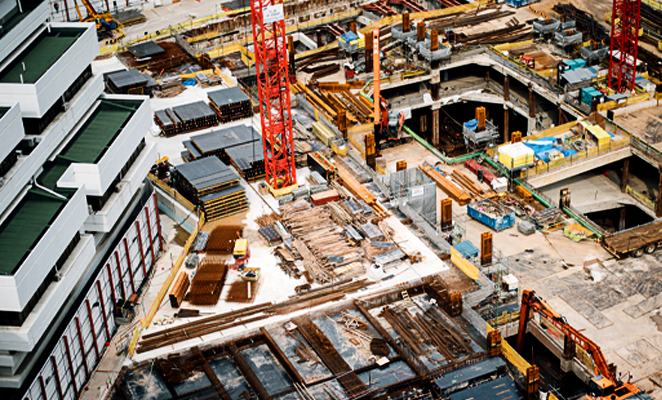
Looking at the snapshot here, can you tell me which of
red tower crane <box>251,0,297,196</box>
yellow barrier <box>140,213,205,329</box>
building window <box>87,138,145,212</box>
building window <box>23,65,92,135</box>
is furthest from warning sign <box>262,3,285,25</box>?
yellow barrier <box>140,213,205,329</box>

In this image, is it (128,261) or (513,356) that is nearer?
(513,356)

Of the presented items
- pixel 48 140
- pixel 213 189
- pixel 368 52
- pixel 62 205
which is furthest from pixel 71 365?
pixel 368 52

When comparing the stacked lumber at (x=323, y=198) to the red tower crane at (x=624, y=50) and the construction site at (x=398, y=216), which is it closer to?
the construction site at (x=398, y=216)

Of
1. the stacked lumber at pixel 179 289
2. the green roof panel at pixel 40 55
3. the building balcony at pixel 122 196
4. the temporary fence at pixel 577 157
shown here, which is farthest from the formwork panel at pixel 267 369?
the temporary fence at pixel 577 157

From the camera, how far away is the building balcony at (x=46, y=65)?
5925 centimetres

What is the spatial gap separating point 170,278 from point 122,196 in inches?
288

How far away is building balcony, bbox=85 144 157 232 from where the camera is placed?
62781 millimetres

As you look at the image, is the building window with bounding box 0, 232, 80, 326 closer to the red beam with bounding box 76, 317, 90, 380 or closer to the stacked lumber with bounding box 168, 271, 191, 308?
the red beam with bounding box 76, 317, 90, 380

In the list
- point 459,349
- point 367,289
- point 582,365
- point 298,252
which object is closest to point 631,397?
point 582,365

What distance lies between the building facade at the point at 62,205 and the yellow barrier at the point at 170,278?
2.36 meters

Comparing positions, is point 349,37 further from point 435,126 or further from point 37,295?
point 37,295

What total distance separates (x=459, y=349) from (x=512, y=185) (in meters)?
23.3

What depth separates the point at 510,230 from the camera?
249 ft

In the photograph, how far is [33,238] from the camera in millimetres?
54938
